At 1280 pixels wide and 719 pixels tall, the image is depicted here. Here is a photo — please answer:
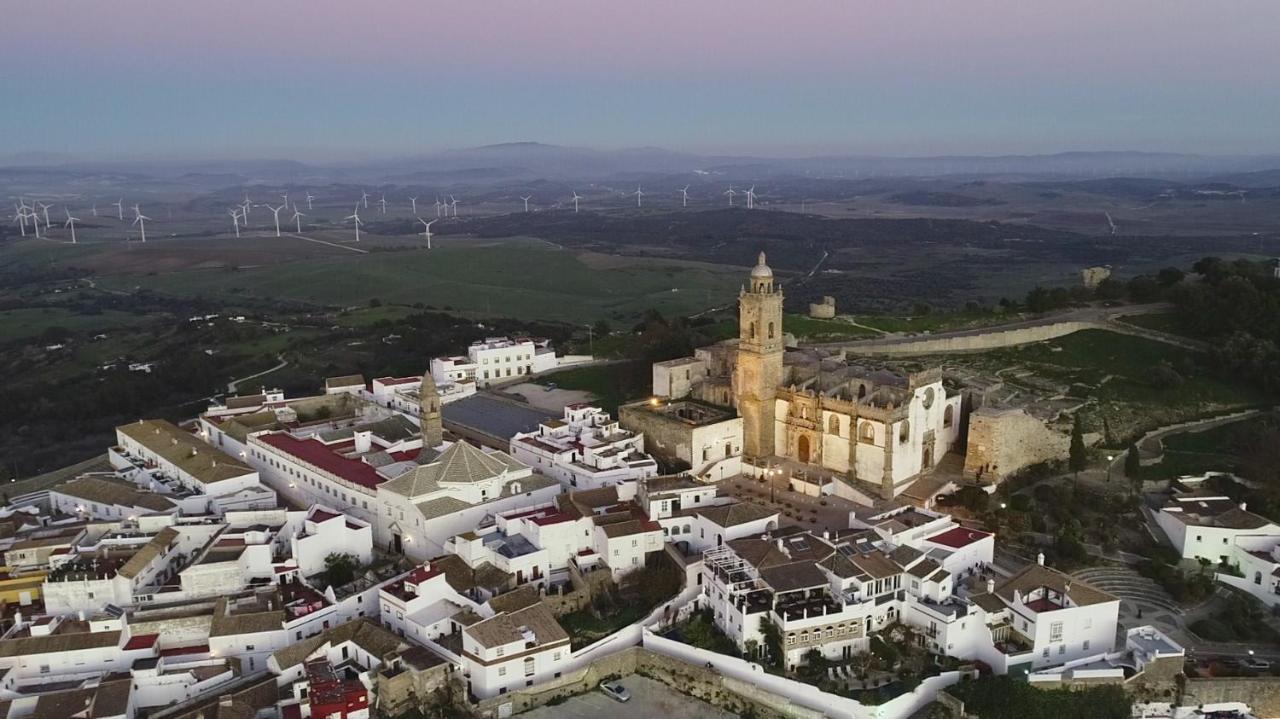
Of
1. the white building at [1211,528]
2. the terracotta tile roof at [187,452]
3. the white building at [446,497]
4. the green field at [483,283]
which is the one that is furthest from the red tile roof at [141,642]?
the green field at [483,283]

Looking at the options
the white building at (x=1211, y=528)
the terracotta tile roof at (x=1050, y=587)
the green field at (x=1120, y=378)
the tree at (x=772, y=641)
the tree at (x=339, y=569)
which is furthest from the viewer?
the green field at (x=1120, y=378)

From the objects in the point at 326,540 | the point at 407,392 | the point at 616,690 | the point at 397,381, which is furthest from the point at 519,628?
the point at 397,381

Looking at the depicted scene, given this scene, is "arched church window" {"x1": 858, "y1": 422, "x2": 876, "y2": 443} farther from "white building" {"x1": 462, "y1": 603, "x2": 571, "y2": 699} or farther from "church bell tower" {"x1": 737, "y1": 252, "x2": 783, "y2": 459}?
"white building" {"x1": 462, "y1": 603, "x2": 571, "y2": 699}

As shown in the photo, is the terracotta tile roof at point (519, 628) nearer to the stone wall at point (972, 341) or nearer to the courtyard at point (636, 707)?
the courtyard at point (636, 707)

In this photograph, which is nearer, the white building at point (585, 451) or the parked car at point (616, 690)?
the parked car at point (616, 690)

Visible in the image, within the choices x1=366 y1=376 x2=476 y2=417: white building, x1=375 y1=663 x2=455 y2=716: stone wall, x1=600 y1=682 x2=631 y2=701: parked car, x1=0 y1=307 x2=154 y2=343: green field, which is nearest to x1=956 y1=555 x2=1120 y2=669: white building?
x1=600 y1=682 x2=631 y2=701: parked car
